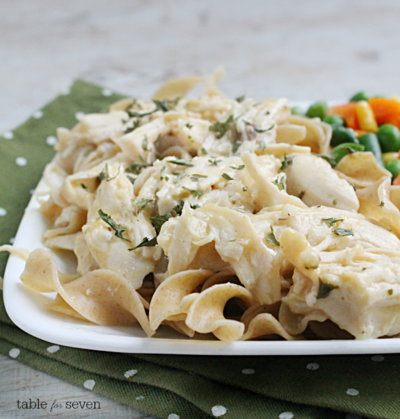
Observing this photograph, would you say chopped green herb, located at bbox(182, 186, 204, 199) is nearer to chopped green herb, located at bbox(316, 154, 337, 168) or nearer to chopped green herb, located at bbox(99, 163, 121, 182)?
chopped green herb, located at bbox(99, 163, 121, 182)

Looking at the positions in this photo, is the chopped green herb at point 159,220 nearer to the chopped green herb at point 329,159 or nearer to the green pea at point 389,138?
the chopped green herb at point 329,159

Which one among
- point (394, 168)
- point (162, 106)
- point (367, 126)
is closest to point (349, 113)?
point (367, 126)

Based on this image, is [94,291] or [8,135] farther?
[8,135]

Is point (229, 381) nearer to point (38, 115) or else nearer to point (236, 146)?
point (236, 146)

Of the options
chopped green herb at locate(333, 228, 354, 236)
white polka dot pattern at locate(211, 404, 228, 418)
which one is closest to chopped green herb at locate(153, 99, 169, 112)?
chopped green herb at locate(333, 228, 354, 236)

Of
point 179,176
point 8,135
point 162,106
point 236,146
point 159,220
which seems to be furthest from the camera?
point 8,135

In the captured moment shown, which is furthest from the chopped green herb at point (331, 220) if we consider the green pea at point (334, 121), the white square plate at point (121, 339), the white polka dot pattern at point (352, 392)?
the green pea at point (334, 121)

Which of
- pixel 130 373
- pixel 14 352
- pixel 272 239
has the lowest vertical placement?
pixel 14 352
